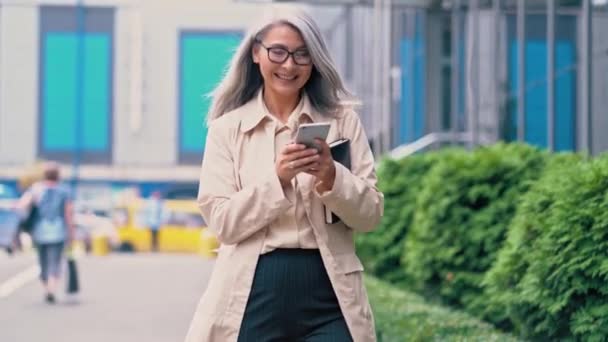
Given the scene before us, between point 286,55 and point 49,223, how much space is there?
12.3m

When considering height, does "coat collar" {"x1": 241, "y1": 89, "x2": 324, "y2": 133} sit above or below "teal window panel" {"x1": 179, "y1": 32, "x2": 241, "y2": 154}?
below

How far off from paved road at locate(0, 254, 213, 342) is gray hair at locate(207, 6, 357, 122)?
7297 millimetres

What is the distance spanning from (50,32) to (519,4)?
26408mm

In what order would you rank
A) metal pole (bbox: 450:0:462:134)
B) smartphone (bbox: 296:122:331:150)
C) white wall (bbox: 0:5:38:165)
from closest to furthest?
smartphone (bbox: 296:122:331:150)
metal pole (bbox: 450:0:462:134)
white wall (bbox: 0:5:38:165)

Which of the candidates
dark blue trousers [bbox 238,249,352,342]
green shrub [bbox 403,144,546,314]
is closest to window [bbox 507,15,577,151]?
green shrub [bbox 403,144,546,314]

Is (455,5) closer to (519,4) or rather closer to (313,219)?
(519,4)

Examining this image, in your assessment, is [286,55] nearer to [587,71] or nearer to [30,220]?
[587,71]

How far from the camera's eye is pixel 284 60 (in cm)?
371

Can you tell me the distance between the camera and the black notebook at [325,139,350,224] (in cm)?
364

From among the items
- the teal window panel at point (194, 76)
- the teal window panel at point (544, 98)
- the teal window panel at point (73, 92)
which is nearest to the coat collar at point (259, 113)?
the teal window panel at point (544, 98)

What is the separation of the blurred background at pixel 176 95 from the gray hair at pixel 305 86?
9128 millimetres

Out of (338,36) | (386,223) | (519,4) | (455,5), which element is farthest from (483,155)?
(338,36)

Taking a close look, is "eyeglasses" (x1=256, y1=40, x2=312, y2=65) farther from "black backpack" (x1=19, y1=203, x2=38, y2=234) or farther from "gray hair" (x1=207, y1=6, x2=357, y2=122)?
"black backpack" (x1=19, y1=203, x2=38, y2=234)

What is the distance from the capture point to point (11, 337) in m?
11.2
